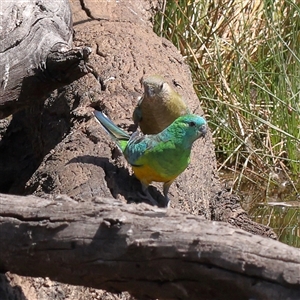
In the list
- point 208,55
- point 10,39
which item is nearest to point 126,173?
point 10,39

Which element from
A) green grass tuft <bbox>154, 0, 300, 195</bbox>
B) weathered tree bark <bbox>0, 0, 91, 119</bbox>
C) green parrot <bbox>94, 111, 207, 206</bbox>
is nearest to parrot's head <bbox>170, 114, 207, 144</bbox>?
green parrot <bbox>94, 111, 207, 206</bbox>

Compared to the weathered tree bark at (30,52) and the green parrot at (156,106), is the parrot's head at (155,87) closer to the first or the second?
the green parrot at (156,106)

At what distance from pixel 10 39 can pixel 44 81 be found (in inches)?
11.9

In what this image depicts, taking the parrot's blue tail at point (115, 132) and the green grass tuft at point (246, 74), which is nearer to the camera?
the parrot's blue tail at point (115, 132)

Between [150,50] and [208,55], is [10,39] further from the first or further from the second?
[208,55]

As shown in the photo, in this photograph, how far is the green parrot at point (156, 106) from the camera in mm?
4070

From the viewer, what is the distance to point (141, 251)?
240 centimetres

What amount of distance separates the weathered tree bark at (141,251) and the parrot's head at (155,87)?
1.58 m

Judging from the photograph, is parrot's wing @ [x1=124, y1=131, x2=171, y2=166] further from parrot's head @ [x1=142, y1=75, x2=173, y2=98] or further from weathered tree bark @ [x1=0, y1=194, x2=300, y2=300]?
weathered tree bark @ [x1=0, y1=194, x2=300, y2=300]

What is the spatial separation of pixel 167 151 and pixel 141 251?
1.12 m

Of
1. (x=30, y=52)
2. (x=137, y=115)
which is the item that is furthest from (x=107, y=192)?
(x=30, y=52)

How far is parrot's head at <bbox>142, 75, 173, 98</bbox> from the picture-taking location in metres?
4.04

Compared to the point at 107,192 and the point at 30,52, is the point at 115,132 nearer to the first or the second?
the point at 107,192

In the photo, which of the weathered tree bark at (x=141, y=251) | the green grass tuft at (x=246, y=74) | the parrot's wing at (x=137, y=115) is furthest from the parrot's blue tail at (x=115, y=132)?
the green grass tuft at (x=246, y=74)
